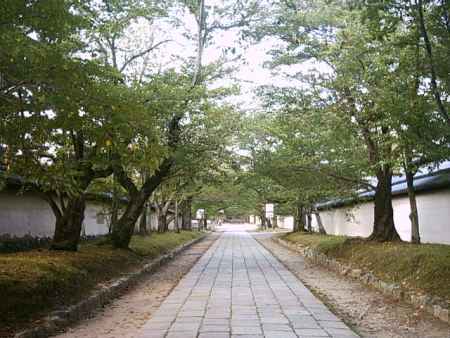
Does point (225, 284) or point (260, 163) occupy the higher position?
point (260, 163)

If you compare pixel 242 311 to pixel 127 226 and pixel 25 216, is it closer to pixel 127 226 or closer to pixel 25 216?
pixel 127 226

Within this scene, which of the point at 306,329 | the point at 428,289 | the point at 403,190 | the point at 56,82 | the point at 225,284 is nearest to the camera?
the point at 56,82

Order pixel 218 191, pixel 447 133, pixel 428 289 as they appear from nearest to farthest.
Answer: pixel 447 133, pixel 428 289, pixel 218 191

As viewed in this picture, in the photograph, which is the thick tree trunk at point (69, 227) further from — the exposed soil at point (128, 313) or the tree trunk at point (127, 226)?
the tree trunk at point (127, 226)

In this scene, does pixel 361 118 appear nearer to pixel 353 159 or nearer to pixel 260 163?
pixel 353 159

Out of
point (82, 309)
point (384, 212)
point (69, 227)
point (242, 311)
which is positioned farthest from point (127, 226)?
point (242, 311)

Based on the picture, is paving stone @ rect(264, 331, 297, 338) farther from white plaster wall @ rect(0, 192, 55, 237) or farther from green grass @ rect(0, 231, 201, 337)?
white plaster wall @ rect(0, 192, 55, 237)

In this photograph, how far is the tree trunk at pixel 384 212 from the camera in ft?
51.1

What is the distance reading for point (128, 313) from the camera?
28.9ft

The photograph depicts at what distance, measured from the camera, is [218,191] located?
41750mm

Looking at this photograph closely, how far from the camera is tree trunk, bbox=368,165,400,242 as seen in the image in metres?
Result: 15.6

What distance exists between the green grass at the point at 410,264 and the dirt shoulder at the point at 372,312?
1.66 ft

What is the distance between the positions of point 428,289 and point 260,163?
10412mm

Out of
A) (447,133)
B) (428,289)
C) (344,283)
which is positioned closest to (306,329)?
(428,289)
